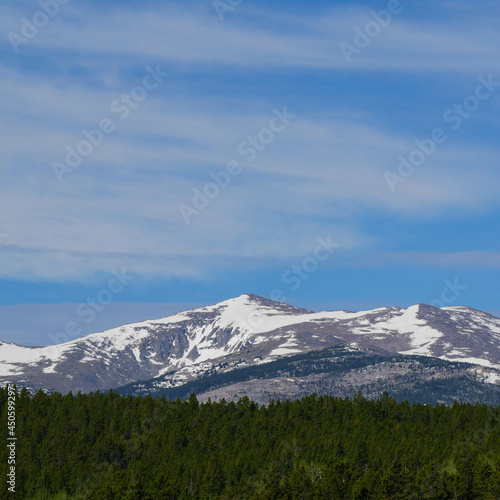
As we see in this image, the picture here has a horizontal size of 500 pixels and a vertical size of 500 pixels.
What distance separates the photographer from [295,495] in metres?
185

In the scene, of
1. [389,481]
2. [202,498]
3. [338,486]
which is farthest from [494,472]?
[202,498]

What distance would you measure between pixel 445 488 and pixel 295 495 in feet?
120

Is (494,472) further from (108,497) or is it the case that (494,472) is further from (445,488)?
(108,497)

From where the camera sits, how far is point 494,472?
609 feet

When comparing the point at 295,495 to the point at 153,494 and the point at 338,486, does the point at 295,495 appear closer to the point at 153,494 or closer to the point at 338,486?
the point at 338,486

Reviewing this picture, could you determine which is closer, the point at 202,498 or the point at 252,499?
the point at 252,499

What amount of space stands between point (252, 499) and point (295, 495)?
33.2 feet

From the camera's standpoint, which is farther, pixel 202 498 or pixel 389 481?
pixel 202 498

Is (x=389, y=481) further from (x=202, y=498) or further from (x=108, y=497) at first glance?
(x=108, y=497)

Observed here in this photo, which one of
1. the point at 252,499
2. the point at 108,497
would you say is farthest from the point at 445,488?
the point at 108,497

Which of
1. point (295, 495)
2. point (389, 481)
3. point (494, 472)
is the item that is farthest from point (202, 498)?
point (494, 472)

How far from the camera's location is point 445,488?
190 m

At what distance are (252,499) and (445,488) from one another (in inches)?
1834

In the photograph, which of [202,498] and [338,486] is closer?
[338,486]
